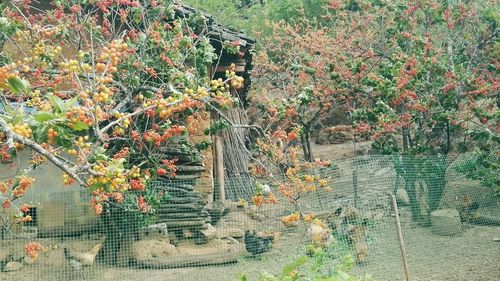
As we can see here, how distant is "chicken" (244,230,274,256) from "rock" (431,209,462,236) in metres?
2.61

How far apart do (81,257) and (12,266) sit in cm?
85

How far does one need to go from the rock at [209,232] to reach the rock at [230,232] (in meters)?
0.07

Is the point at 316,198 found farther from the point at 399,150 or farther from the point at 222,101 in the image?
the point at 222,101

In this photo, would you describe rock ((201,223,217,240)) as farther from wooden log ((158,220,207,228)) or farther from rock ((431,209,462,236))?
rock ((431,209,462,236))

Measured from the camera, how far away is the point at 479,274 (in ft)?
23.0

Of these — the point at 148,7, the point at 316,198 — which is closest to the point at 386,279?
the point at 316,198

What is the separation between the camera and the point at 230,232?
855cm

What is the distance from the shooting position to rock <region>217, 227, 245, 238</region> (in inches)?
331

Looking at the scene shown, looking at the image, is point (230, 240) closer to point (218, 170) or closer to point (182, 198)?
point (182, 198)

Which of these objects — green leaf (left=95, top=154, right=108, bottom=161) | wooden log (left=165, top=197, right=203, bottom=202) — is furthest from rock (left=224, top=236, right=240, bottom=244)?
green leaf (left=95, top=154, right=108, bottom=161)

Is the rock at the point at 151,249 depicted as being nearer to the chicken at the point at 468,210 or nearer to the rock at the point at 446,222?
the rock at the point at 446,222

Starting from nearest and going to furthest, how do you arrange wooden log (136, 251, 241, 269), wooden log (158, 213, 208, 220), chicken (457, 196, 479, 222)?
wooden log (136, 251, 241, 269)
wooden log (158, 213, 208, 220)
chicken (457, 196, 479, 222)

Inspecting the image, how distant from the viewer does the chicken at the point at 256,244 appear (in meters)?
8.02

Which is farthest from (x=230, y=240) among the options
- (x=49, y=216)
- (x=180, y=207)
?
(x=49, y=216)
